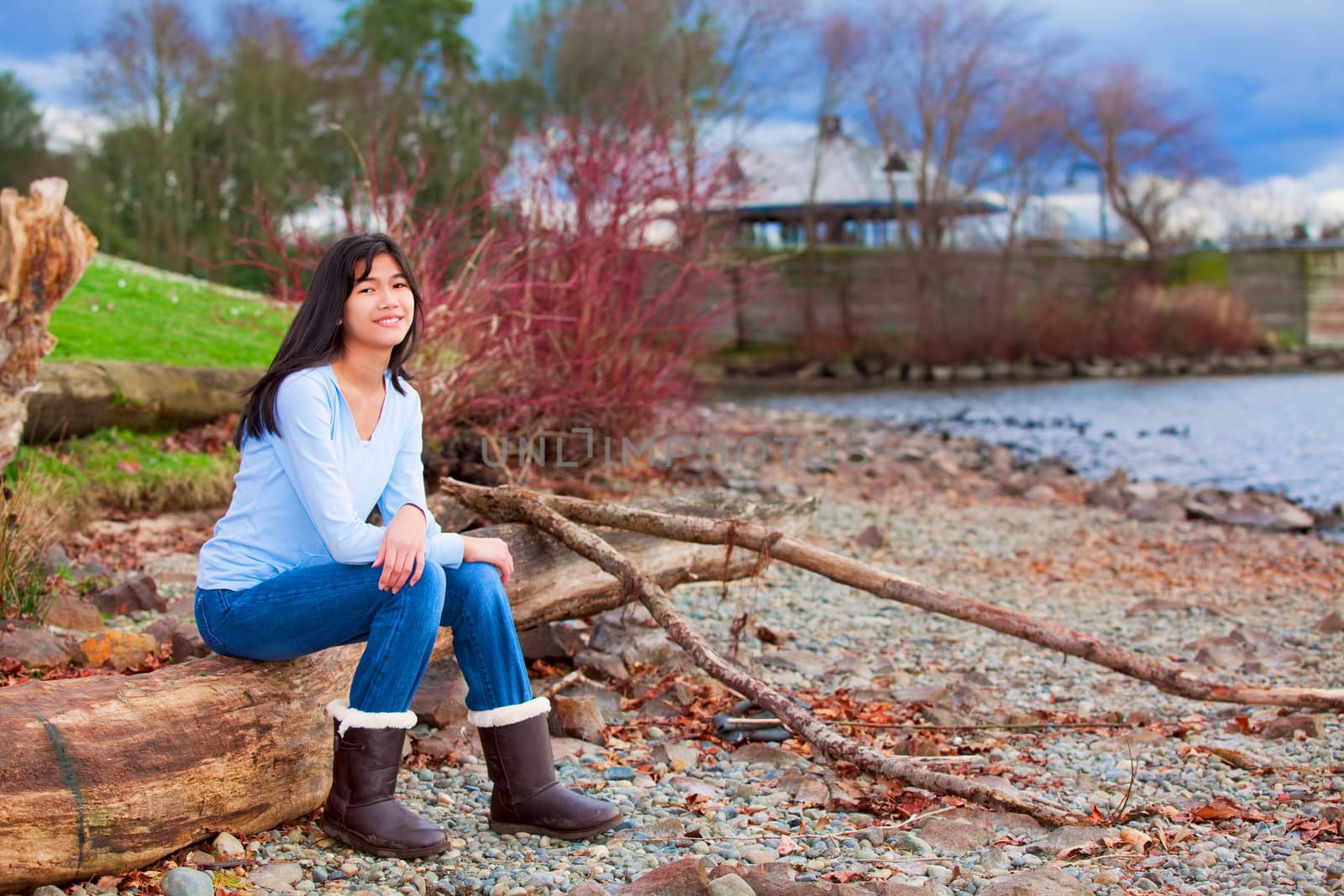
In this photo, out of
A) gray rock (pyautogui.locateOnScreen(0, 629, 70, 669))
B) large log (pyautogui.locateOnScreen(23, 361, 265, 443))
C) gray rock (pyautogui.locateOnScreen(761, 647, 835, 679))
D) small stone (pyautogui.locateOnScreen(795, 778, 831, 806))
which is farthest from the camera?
large log (pyautogui.locateOnScreen(23, 361, 265, 443))

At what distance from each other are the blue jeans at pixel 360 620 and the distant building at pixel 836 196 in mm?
30944

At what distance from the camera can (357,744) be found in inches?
117

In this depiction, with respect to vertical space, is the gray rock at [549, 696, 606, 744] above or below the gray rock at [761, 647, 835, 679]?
above

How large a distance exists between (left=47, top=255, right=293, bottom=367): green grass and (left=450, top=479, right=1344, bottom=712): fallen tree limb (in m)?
5.16

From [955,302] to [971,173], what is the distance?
12.1 feet

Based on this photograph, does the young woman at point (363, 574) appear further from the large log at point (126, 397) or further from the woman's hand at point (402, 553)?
the large log at point (126, 397)

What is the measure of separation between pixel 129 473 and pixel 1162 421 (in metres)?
18.0

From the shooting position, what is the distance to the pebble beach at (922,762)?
289cm

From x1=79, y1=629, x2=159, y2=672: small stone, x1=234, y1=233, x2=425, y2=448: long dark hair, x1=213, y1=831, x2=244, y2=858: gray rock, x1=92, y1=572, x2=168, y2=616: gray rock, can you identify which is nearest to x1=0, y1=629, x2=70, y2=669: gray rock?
x1=79, y1=629, x2=159, y2=672: small stone

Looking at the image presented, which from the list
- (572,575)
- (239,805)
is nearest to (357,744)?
(239,805)

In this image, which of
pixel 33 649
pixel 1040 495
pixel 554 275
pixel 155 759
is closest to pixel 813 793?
pixel 155 759

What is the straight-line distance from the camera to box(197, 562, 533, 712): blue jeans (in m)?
2.94

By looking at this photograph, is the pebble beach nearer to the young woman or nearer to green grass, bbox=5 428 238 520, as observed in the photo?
the young woman

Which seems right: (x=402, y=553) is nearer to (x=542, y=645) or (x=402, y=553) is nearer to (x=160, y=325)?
(x=542, y=645)
